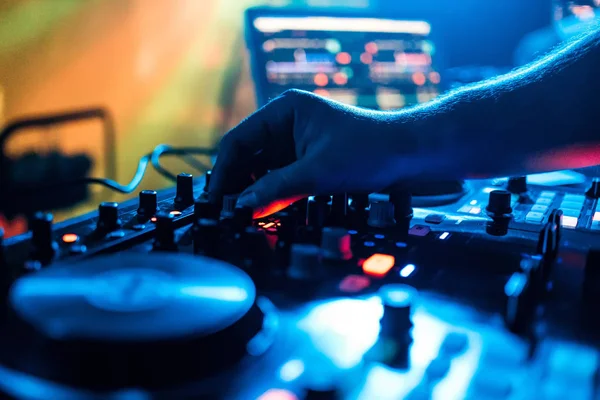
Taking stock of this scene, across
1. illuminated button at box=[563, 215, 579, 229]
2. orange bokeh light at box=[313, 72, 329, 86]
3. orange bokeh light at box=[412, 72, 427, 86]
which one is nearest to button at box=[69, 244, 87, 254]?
illuminated button at box=[563, 215, 579, 229]

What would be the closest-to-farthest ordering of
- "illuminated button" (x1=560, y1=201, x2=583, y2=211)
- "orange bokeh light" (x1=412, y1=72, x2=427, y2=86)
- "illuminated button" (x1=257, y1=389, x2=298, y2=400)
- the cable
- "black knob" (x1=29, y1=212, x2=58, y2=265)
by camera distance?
"illuminated button" (x1=257, y1=389, x2=298, y2=400), "black knob" (x1=29, y1=212, x2=58, y2=265), "illuminated button" (x1=560, y1=201, x2=583, y2=211), the cable, "orange bokeh light" (x1=412, y1=72, x2=427, y2=86)

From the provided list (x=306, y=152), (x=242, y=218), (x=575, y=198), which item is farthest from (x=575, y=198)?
(x=242, y=218)

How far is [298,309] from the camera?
1.63ft

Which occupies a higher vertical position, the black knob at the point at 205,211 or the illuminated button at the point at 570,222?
the black knob at the point at 205,211

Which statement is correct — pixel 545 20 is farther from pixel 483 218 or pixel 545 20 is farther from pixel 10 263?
pixel 10 263

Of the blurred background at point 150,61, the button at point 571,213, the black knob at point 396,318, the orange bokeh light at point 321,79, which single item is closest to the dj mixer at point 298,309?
the black knob at point 396,318

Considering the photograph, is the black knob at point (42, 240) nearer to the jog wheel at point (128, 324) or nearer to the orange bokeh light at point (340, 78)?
the jog wheel at point (128, 324)

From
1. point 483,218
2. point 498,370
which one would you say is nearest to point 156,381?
point 498,370

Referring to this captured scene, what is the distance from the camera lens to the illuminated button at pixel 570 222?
30.7 inches

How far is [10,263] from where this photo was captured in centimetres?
56

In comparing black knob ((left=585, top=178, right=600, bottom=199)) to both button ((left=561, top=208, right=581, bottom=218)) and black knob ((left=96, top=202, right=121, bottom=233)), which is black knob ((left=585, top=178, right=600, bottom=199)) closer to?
button ((left=561, top=208, right=581, bottom=218))

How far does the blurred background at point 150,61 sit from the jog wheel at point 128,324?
2.33ft

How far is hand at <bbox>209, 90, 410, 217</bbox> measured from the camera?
2.38 ft

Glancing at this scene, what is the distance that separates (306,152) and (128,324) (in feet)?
1.35
